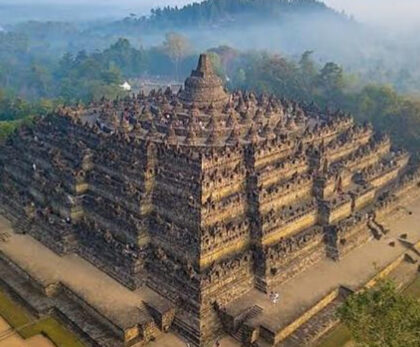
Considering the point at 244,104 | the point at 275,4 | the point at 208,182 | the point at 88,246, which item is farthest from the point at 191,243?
the point at 275,4

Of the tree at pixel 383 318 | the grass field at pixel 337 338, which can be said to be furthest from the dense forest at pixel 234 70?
the tree at pixel 383 318

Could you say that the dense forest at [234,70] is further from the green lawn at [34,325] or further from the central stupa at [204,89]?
the green lawn at [34,325]

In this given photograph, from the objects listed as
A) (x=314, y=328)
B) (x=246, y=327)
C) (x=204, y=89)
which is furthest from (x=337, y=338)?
(x=204, y=89)

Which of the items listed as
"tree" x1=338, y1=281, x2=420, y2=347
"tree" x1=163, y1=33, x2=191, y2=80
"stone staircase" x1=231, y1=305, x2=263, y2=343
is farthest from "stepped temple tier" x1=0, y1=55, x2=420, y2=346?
"tree" x1=163, y1=33, x2=191, y2=80

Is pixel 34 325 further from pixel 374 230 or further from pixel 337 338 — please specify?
pixel 374 230

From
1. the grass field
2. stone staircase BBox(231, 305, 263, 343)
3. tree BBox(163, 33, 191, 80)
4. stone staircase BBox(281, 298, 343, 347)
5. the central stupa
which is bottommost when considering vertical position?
the grass field

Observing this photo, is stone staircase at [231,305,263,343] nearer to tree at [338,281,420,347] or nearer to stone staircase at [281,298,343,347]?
stone staircase at [281,298,343,347]
